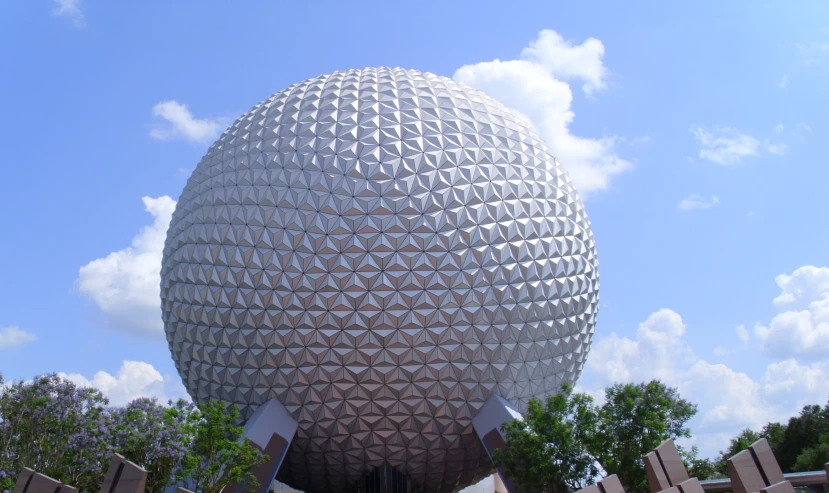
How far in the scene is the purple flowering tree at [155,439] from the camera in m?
19.9

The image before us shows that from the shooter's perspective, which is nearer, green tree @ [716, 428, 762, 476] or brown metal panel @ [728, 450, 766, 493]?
brown metal panel @ [728, 450, 766, 493]

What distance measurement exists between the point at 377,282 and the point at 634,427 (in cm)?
928

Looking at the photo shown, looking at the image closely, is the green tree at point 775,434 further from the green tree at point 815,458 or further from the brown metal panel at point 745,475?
the brown metal panel at point 745,475

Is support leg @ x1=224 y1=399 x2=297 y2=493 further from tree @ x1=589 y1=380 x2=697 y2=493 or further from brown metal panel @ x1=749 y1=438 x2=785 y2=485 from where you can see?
brown metal panel @ x1=749 y1=438 x2=785 y2=485

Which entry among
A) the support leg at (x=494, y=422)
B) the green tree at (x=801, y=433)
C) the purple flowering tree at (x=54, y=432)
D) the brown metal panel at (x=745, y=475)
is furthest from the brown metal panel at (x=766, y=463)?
the green tree at (x=801, y=433)

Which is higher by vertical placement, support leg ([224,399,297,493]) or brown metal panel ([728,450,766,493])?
support leg ([224,399,297,493])

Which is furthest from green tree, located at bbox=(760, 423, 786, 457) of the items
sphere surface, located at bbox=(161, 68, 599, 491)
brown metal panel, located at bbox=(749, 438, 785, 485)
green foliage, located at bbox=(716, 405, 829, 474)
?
brown metal panel, located at bbox=(749, 438, 785, 485)

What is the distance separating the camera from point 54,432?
2045cm

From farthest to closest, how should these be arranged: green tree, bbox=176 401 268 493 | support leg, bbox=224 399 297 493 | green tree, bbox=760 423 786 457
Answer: green tree, bbox=760 423 786 457 < support leg, bbox=224 399 297 493 < green tree, bbox=176 401 268 493

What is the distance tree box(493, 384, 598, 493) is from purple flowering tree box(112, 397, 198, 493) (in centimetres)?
971

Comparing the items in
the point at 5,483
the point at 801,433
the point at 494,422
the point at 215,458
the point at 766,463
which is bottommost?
the point at 766,463

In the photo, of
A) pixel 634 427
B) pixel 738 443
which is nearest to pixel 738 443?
pixel 738 443

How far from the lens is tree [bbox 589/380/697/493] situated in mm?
20531

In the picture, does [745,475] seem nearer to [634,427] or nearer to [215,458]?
[634,427]
